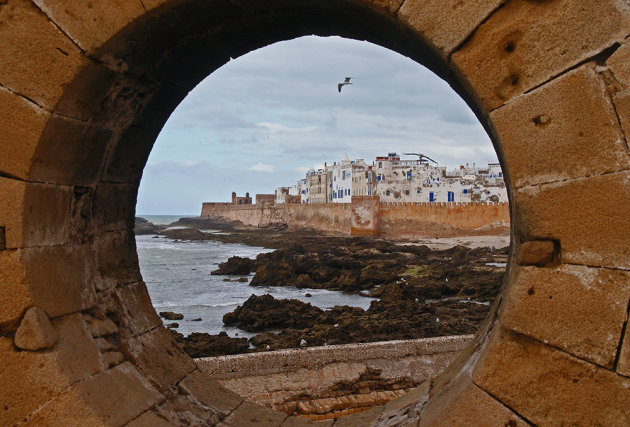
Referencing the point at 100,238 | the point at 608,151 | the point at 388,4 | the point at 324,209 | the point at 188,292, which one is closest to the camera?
the point at 608,151

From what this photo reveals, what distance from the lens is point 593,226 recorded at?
1.81m

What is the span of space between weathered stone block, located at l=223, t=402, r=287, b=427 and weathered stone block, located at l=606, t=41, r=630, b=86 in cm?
229

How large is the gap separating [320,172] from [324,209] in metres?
20.5

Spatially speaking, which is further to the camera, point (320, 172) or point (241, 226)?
point (241, 226)

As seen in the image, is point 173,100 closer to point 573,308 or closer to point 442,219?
point 573,308

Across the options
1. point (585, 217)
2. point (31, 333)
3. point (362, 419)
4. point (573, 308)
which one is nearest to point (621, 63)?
point (585, 217)

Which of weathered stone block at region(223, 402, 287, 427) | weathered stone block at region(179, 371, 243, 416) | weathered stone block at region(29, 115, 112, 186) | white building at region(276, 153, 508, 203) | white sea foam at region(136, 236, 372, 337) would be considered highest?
white building at region(276, 153, 508, 203)

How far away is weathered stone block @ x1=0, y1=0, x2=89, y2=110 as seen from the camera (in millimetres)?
2191

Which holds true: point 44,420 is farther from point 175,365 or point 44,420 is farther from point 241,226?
point 241,226

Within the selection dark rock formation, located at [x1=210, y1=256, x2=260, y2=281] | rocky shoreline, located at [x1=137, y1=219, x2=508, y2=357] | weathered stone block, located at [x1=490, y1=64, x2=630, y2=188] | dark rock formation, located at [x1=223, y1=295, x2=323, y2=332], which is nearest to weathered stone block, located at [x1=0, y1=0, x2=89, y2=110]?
weathered stone block, located at [x1=490, y1=64, x2=630, y2=188]

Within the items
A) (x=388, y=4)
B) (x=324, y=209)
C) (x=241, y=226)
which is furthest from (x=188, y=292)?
(x=241, y=226)

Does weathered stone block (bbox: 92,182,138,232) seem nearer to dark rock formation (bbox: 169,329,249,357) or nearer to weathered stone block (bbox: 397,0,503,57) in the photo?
weathered stone block (bbox: 397,0,503,57)

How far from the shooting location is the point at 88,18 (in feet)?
7.23

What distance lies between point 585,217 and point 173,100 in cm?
237
